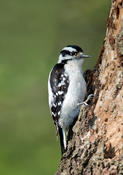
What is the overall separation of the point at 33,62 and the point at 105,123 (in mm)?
5997

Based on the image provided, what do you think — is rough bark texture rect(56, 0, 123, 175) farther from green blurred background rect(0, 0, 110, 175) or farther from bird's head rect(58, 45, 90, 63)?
green blurred background rect(0, 0, 110, 175)

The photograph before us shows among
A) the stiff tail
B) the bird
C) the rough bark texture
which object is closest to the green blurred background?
the stiff tail

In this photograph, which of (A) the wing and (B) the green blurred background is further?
(B) the green blurred background

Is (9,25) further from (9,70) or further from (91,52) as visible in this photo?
(91,52)

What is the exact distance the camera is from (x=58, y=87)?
591 centimetres

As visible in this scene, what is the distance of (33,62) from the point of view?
10594 mm

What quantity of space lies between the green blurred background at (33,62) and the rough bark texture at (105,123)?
3.62m

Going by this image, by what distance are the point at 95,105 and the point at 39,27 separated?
692 centimetres

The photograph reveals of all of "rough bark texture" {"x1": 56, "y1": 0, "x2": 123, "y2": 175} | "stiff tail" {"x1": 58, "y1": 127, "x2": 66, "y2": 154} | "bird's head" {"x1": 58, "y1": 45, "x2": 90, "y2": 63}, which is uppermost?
"bird's head" {"x1": 58, "y1": 45, "x2": 90, "y2": 63}

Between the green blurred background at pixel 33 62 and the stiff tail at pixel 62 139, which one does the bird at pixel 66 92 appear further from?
the green blurred background at pixel 33 62

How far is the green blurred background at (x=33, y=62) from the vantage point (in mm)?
9102

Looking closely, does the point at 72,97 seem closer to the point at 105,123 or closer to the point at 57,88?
the point at 57,88

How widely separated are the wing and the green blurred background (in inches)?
107

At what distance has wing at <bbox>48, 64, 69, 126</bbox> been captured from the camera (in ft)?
19.3
